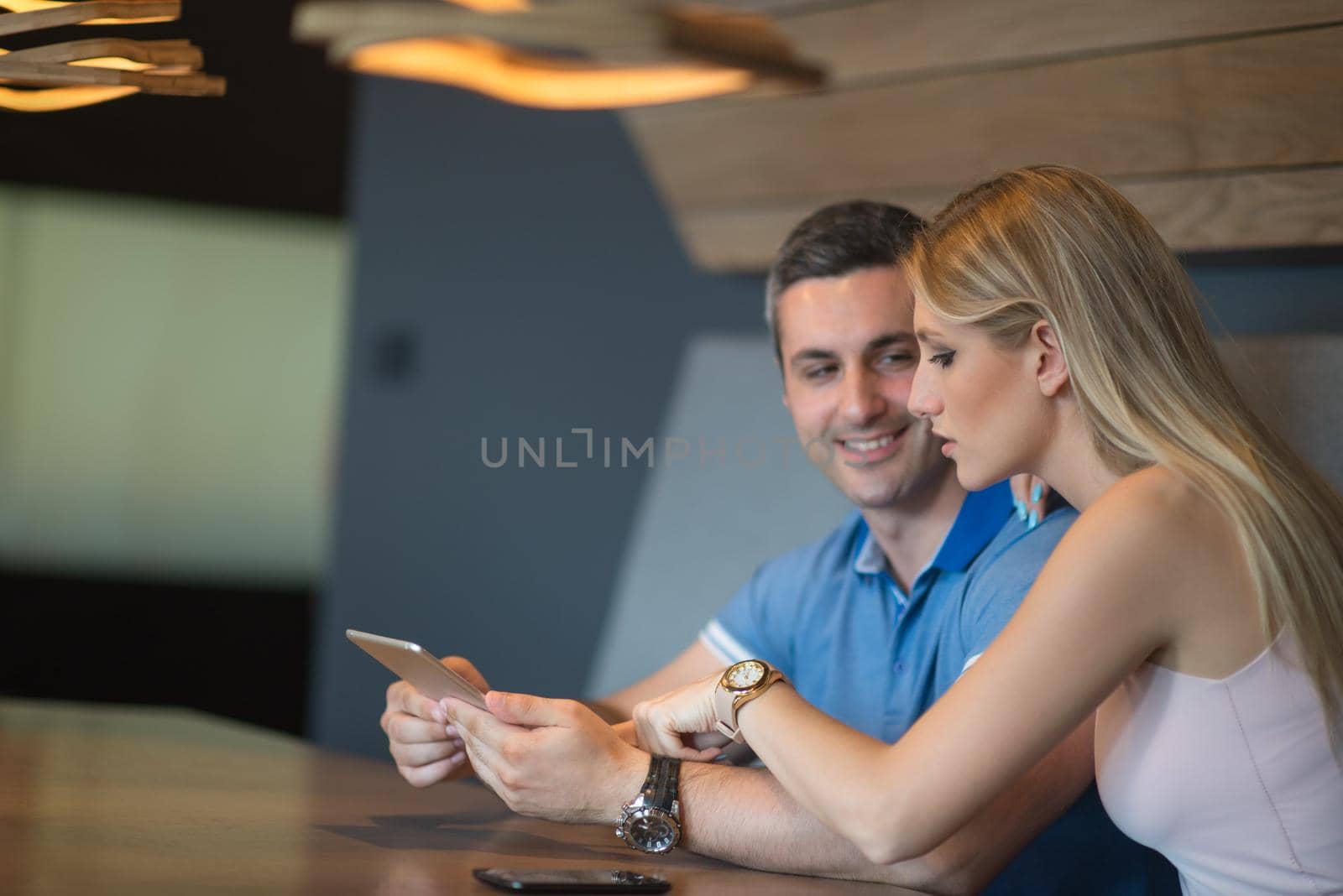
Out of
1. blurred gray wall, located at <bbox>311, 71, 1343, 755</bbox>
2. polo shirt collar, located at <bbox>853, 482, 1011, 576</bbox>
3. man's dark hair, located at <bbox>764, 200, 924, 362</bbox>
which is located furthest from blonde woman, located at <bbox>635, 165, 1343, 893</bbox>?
blurred gray wall, located at <bbox>311, 71, 1343, 755</bbox>

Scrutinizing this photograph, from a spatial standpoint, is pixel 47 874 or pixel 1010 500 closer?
pixel 47 874

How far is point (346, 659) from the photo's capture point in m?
3.84

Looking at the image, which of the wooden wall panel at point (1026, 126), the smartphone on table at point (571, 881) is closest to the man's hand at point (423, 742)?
the smartphone on table at point (571, 881)

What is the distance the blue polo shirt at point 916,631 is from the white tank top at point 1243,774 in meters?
0.24

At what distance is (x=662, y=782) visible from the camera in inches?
55.2

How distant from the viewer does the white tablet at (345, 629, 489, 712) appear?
1.38m

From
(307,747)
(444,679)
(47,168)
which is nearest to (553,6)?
(444,679)

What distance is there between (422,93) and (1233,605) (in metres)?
2.95

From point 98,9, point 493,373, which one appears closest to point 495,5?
point 98,9

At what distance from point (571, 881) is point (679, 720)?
0.31m

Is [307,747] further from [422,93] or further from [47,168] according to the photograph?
[47,168]

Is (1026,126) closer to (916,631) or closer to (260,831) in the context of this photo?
(916,631)

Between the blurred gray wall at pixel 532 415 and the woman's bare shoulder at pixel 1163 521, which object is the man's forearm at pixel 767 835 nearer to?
the woman's bare shoulder at pixel 1163 521

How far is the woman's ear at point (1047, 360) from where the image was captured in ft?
4.27
